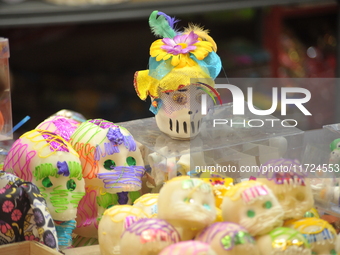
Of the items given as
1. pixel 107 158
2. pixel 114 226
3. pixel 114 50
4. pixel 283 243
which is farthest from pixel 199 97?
pixel 114 50

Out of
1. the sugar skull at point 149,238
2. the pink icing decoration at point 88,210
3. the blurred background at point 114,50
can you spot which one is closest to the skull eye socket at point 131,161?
the pink icing decoration at point 88,210

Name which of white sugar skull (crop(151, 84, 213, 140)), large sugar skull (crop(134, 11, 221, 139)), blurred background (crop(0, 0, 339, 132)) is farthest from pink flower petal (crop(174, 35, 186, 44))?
blurred background (crop(0, 0, 339, 132))

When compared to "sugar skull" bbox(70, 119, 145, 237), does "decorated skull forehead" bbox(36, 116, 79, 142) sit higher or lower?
higher

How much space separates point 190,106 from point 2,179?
511 mm

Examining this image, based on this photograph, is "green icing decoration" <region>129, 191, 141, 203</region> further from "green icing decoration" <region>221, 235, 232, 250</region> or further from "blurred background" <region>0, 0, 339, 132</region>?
"blurred background" <region>0, 0, 339, 132</region>

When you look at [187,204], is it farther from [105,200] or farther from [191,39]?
[191,39]

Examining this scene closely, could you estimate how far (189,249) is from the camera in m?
0.79

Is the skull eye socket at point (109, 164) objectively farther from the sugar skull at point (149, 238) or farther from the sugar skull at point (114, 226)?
the sugar skull at point (149, 238)

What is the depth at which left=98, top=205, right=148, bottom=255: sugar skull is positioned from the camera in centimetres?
97

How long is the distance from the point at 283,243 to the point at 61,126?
0.73 metres

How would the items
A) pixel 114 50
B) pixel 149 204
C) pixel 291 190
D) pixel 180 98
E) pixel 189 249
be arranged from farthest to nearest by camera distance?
pixel 114 50 < pixel 180 98 < pixel 149 204 < pixel 291 190 < pixel 189 249

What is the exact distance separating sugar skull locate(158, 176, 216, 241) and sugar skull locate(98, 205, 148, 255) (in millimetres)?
106

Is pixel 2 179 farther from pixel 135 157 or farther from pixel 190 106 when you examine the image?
pixel 190 106

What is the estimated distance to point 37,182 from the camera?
1153mm
